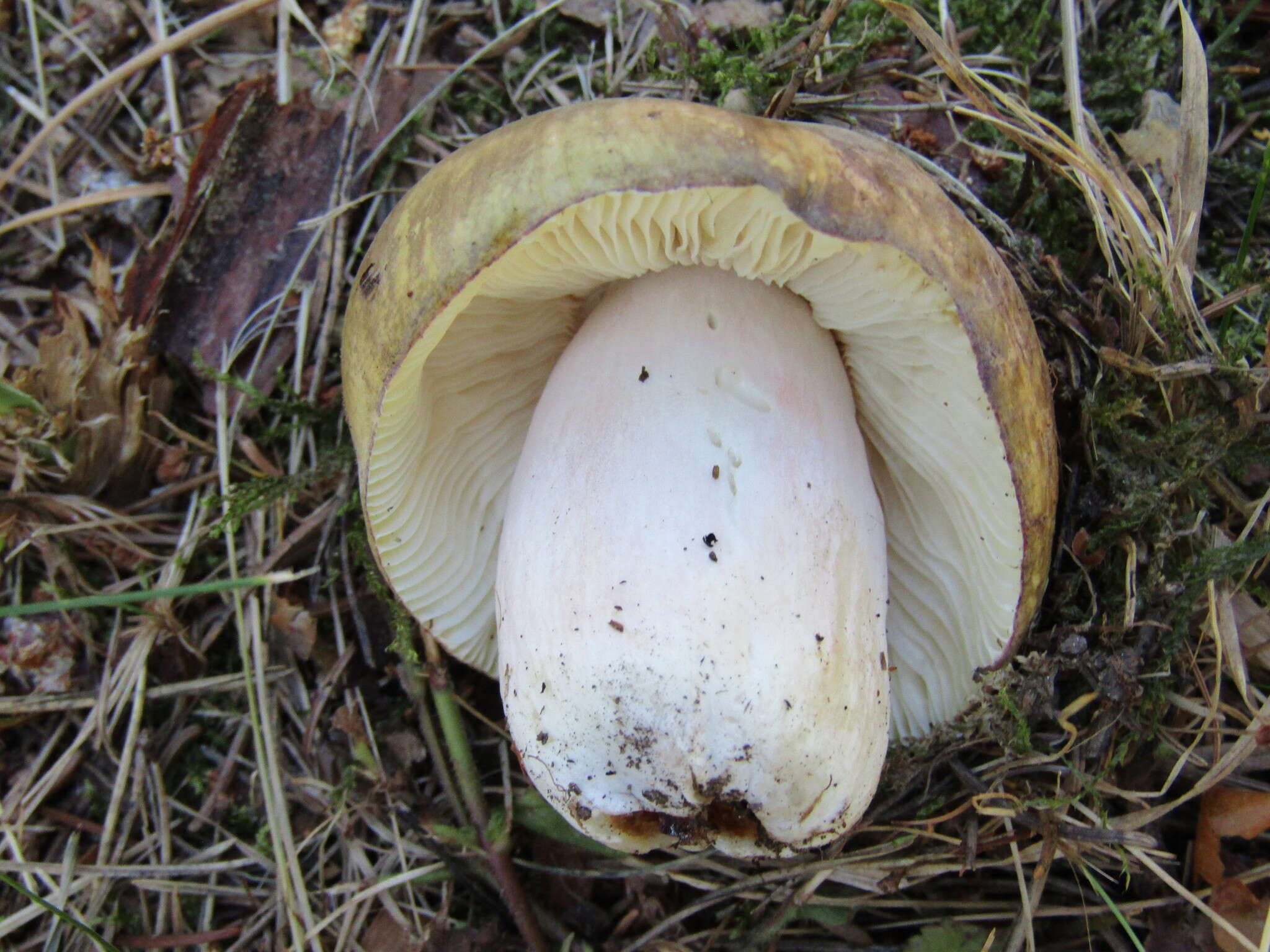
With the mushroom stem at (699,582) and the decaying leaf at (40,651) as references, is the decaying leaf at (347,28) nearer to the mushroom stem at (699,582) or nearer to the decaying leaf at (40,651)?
the mushroom stem at (699,582)

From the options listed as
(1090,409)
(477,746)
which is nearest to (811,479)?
(1090,409)

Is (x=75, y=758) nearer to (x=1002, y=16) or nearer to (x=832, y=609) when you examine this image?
(x=832, y=609)

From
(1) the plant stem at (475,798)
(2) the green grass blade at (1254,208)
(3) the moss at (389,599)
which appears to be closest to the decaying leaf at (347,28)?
(3) the moss at (389,599)

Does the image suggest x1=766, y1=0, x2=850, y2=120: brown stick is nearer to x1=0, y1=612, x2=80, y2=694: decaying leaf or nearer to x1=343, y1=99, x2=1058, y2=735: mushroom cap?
x1=343, y1=99, x2=1058, y2=735: mushroom cap

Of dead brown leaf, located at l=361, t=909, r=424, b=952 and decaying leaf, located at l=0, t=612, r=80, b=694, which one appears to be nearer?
dead brown leaf, located at l=361, t=909, r=424, b=952

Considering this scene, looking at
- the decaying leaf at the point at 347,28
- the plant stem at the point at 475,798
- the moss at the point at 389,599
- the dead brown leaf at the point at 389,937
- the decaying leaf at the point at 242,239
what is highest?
the decaying leaf at the point at 347,28

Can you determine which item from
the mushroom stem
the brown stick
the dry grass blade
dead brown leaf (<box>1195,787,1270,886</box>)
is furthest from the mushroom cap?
the dry grass blade

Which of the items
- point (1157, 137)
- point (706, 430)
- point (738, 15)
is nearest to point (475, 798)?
point (706, 430)
